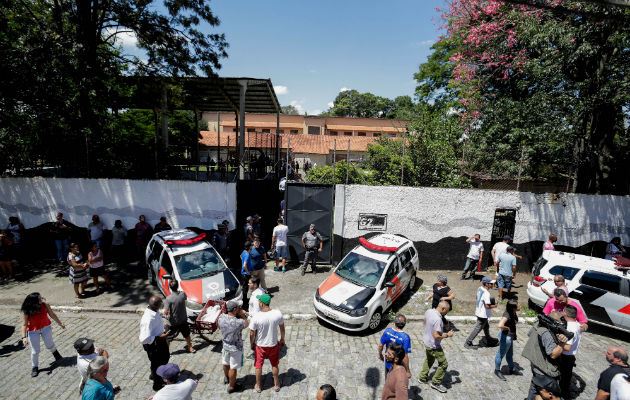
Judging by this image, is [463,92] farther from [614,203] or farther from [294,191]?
[294,191]

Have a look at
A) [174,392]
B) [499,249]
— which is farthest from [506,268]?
[174,392]

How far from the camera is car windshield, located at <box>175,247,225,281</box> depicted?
8.26 m

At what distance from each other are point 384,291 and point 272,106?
1293 cm

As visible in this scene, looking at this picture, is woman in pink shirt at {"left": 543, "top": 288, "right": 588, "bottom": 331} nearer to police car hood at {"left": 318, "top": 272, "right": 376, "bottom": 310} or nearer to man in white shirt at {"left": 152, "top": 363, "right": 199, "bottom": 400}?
police car hood at {"left": 318, "top": 272, "right": 376, "bottom": 310}

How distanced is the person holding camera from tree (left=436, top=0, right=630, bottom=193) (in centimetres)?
930

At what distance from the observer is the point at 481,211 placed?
1177 cm

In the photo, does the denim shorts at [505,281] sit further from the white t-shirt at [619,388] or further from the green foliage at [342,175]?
the green foliage at [342,175]

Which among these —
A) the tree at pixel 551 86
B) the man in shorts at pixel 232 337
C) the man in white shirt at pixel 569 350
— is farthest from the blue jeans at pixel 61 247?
the tree at pixel 551 86

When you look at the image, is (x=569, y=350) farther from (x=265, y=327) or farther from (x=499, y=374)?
(x=265, y=327)

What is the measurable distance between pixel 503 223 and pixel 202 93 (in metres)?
14.3

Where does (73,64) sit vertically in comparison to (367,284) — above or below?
above

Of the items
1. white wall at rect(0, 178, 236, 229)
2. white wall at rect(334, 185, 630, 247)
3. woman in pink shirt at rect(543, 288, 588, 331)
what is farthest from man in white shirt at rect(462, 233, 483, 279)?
white wall at rect(0, 178, 236, 229)

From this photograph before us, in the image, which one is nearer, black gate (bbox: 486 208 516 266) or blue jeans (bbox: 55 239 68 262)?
blue jeans (bbox: 55 239 68 262)

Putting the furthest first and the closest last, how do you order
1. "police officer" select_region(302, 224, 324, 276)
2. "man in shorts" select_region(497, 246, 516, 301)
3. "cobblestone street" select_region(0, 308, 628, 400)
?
"police officer" select_region(302, 224, 324, 276) → "man in shorts" select_region(497, 246, 516, 301) → "cobblestone street" select_region(0, 308, 628, 400)
